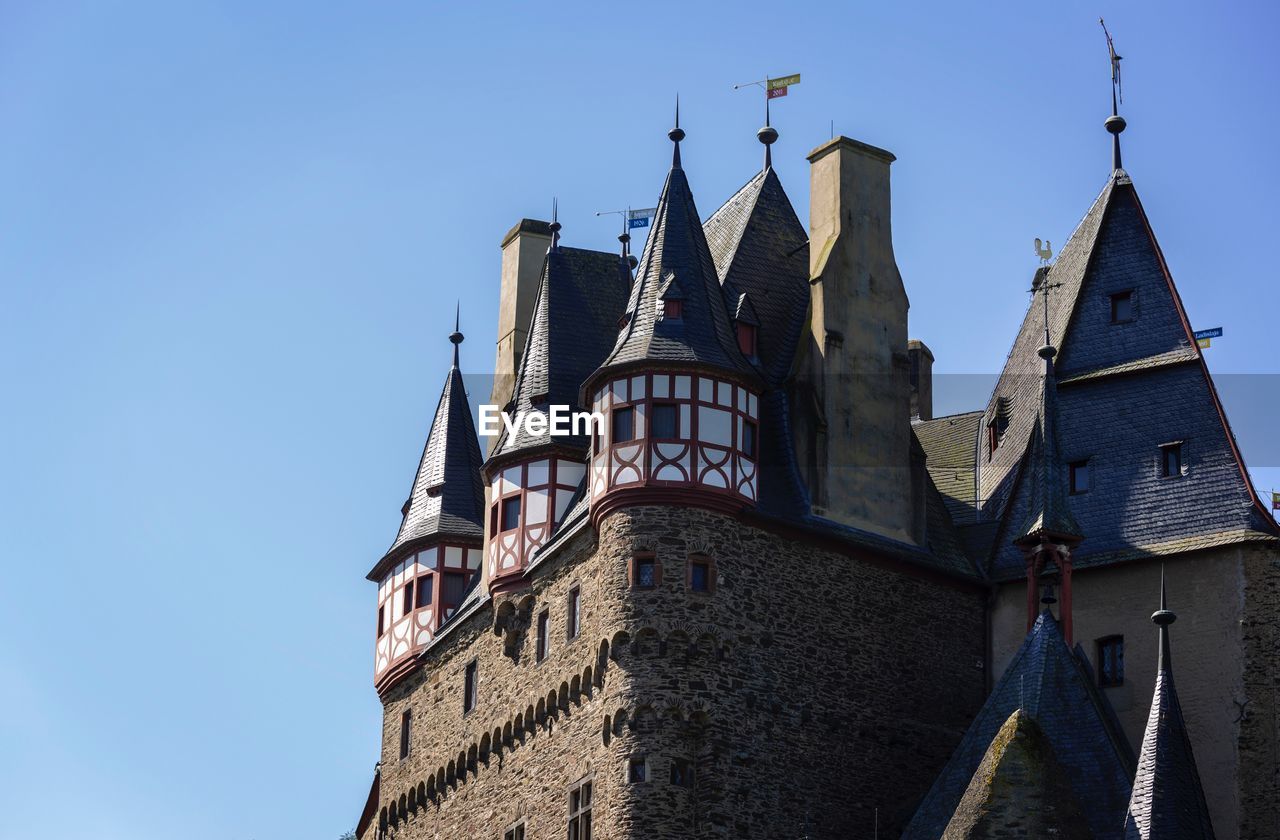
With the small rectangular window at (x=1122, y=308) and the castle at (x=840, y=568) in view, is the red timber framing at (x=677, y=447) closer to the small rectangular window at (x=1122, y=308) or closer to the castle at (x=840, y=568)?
the castle at (x=840, y=568)

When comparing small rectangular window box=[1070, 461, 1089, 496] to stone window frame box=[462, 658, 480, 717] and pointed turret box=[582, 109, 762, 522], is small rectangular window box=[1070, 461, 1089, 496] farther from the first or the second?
stone window frame box=[462, 658, 480, 717]

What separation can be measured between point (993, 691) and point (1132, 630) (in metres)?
3.65

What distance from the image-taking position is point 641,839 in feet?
144

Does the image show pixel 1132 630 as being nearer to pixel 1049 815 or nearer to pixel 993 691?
pixel 993 691

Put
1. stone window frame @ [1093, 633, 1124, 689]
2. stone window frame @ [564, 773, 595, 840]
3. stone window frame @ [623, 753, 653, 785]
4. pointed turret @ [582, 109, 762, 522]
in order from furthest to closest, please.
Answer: stone window frame @ [1093, 633, 1124, 689]
pointed turret @ [582, 109, 762, 522]
stone window frame @ [564, 773, 595, 840]
stone window frame @ [623, 753, 653, 785]

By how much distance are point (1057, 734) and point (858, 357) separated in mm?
9070

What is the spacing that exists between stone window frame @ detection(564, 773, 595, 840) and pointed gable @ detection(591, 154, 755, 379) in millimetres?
6664

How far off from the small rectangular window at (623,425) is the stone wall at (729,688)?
1.35 m

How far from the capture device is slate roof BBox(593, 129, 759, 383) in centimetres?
4709

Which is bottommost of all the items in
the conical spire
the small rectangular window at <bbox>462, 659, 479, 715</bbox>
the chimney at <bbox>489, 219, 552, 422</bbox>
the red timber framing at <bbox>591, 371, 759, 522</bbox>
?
the conical spire

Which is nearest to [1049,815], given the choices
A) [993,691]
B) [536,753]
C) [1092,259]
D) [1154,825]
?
[1154,825]

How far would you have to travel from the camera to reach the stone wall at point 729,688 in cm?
4478

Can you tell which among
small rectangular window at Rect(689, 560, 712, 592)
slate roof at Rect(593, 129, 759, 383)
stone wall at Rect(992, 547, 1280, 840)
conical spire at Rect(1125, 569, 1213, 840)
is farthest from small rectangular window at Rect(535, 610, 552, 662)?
conical spire at Rect(1125, 569, 1213, 840)

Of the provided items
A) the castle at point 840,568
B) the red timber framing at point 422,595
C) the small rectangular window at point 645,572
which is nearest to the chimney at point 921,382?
the castle at point 840,568
